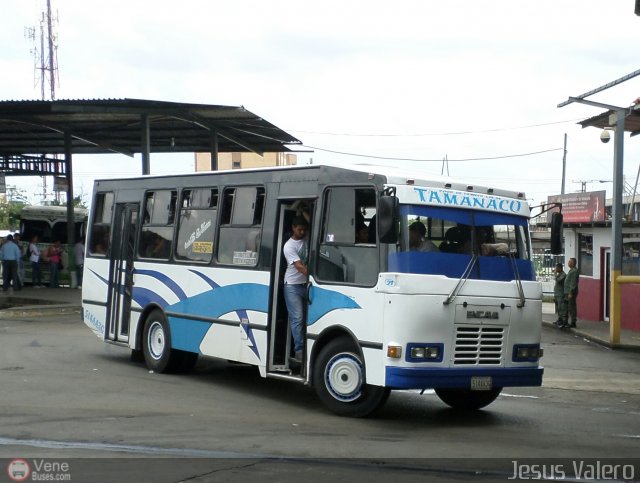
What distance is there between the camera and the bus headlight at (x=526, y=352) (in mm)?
11188

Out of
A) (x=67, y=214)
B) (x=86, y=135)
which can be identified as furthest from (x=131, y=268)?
(x=67, y=214)

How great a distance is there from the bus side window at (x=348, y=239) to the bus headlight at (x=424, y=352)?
0.85 meters

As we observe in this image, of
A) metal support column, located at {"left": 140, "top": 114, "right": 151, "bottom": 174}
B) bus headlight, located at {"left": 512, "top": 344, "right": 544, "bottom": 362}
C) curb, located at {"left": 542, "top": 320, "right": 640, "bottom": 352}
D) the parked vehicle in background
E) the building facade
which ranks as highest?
the building facade

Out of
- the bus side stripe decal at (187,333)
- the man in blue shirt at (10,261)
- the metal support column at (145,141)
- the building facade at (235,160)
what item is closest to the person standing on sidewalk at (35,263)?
the man in blue shirt at (10,261)

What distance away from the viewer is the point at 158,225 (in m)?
15.0

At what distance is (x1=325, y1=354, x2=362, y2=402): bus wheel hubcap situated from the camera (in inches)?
428

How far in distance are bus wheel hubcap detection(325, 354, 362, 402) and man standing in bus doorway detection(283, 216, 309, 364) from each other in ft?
2.22

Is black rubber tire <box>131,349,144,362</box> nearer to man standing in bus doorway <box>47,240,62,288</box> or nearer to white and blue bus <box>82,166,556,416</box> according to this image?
white and blue bus <box>82,166,556,416</box>

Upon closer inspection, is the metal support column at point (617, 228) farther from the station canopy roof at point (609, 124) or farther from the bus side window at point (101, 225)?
the bus side window at point (101, 225)

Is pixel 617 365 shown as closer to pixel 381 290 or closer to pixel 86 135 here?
pixel 381 290

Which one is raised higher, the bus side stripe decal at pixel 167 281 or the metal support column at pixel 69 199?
the metal support column at pixel 69 199

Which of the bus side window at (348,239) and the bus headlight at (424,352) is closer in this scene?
the bus headlight at (424,352)

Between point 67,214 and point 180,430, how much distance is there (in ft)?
94.7

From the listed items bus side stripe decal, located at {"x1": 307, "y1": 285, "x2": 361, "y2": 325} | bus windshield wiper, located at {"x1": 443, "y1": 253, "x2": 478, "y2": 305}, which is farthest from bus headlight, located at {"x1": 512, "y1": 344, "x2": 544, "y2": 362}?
bus side stripe decal, located at {"x1": 307, "y1": 285, "x2": 361, "y2": 325}
